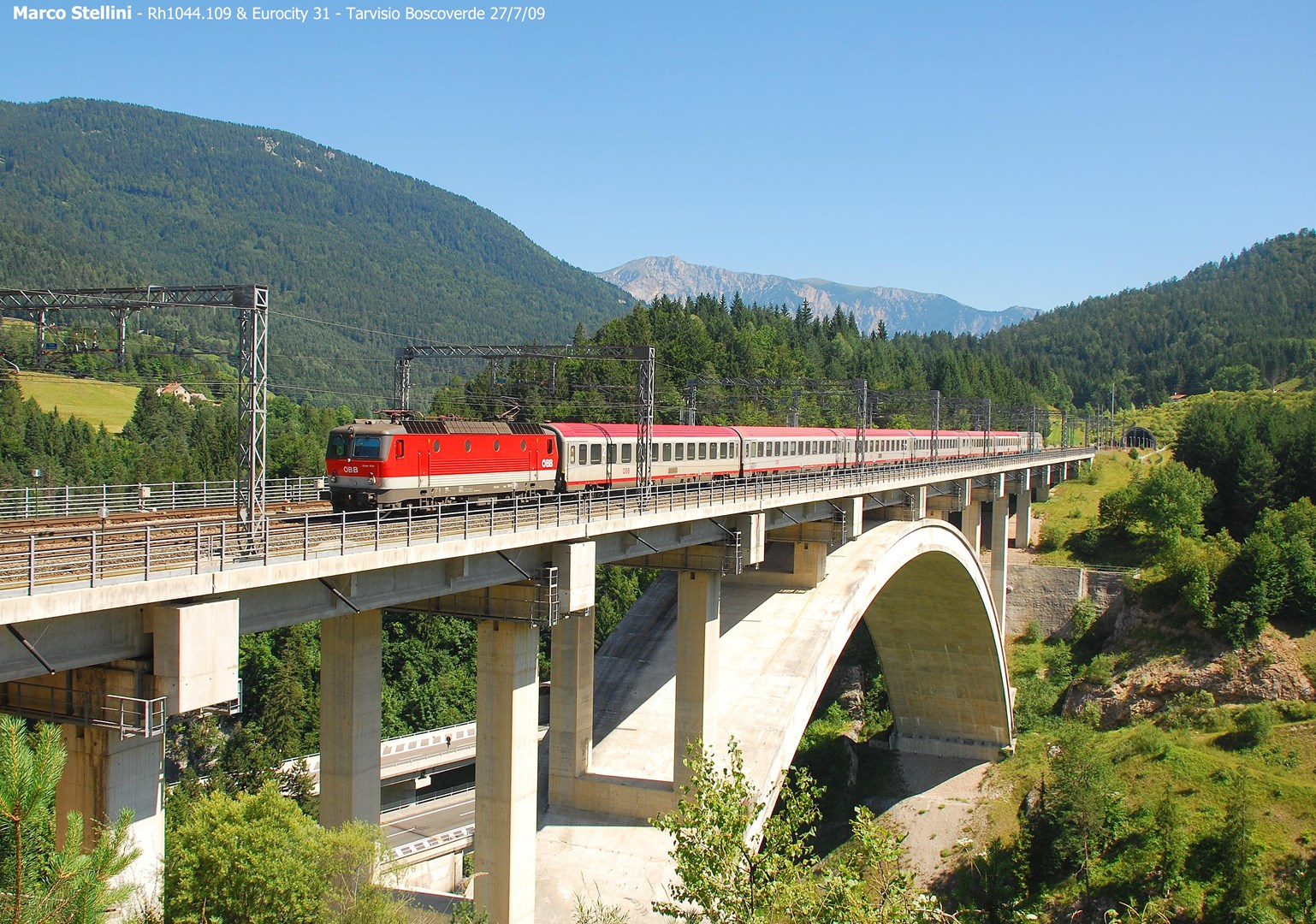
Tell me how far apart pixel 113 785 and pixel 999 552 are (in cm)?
5727

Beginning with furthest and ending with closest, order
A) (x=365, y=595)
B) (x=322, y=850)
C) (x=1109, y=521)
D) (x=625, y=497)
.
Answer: (x=1109, y=521) < (x=625, y=497) < (x=365, y=595) < (x=322, y=850)

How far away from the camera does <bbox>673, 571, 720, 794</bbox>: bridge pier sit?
81.9 ft

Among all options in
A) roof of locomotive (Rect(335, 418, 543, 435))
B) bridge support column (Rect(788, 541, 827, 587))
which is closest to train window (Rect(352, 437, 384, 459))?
roof of locomotive (Rect(335, 418, 543, 435))

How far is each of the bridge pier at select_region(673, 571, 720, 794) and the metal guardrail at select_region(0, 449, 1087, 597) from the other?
7.99 ft

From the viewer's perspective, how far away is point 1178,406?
498 ft

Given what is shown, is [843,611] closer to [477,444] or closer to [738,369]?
[477,444]

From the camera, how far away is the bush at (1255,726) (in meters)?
45.3

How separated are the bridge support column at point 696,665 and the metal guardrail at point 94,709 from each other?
1523 cm

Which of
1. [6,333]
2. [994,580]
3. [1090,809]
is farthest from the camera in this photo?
[994,580]

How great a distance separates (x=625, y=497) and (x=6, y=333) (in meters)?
43.1

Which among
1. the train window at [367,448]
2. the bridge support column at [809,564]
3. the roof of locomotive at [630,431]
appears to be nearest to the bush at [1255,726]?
the bridge support column at [809,564]

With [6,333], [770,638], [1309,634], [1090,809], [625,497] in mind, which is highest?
[6,333]

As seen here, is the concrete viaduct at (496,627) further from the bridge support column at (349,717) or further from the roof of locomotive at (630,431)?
the roof of locomotive at (630,431)

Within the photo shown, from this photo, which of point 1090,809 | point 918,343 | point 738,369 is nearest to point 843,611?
point 1090,809
